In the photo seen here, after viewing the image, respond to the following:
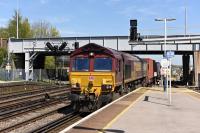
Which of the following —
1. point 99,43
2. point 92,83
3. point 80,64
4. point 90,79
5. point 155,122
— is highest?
point 99,43

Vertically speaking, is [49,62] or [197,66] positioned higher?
[49,62]

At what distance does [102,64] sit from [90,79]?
3.67ft

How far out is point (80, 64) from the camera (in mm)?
22469

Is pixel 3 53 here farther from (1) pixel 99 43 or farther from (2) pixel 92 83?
(2) pixel 92 83

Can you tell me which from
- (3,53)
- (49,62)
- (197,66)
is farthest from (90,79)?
(49,62)

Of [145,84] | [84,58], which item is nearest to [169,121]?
[84,58]

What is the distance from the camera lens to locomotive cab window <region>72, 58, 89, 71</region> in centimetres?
2236

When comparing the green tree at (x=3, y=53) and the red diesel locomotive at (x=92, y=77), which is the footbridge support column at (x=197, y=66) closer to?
the green tree at (x=3, y=53)

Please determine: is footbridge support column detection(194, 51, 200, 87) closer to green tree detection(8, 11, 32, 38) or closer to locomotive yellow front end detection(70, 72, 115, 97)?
locomotive yellow front end detection(70, 72, 115, 97)

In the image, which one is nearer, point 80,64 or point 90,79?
point 90,79

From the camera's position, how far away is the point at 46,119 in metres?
20.7

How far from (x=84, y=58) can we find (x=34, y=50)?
43.6m

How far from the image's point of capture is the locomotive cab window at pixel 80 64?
73.4 feet

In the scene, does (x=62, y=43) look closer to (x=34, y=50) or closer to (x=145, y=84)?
(x=34, y=50)
